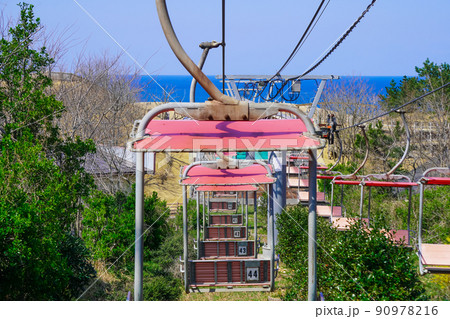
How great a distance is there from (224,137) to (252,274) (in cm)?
579

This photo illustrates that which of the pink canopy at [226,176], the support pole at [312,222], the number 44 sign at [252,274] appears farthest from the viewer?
the number 44 sign at [252,274]

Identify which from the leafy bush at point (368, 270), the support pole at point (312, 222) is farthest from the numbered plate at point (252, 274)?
the support pole at point (312, 222)

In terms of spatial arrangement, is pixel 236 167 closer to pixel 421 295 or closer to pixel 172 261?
pixel 421 295

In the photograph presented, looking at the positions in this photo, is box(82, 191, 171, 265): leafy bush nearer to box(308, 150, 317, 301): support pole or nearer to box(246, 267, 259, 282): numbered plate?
box(246, 267, 259, 282): numbered plate

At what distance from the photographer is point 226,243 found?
11.8 meters

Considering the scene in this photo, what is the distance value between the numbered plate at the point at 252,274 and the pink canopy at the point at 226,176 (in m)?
2.02

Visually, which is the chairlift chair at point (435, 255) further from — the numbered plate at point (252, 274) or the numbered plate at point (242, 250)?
the numbered plate at point (242, 250)

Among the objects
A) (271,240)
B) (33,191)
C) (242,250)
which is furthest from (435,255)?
(33,191)

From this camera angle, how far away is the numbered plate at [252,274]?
9.26 meters

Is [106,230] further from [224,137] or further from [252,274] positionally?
[224,137]

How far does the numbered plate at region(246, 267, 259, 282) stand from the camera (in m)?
9.26

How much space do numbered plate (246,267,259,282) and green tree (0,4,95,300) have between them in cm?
294

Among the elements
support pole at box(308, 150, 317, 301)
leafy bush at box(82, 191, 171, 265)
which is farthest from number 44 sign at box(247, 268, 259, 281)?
support pole at box(308, 150, 317, 301)
